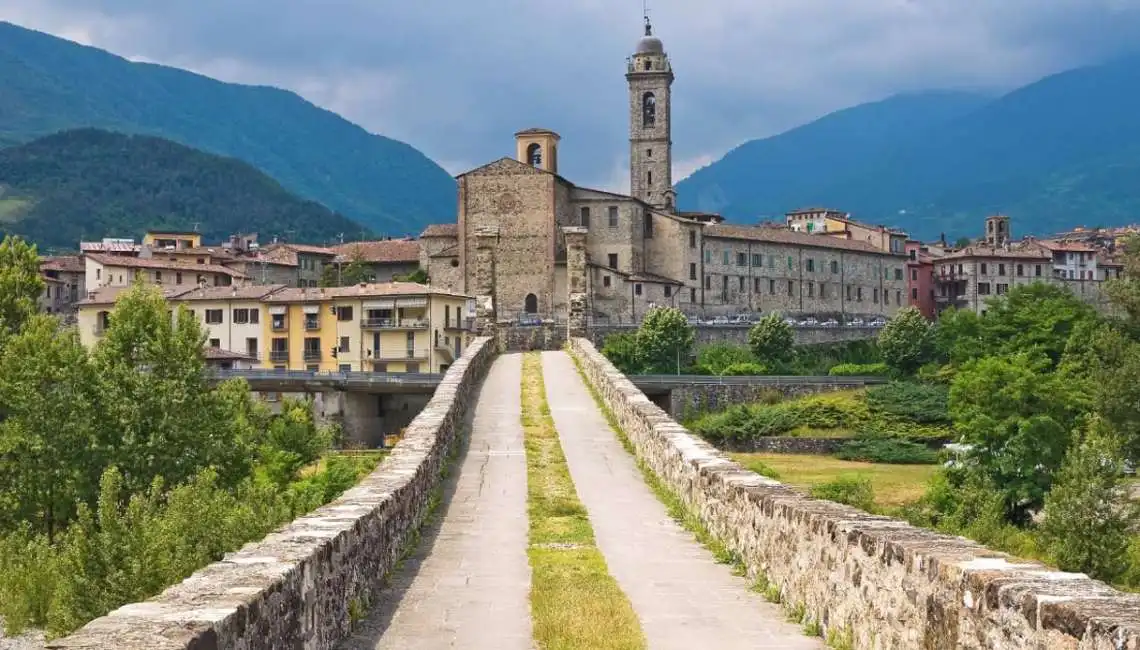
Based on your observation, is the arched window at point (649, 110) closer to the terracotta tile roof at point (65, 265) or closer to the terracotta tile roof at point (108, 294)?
the terracotta tile roof at point (108, 294)

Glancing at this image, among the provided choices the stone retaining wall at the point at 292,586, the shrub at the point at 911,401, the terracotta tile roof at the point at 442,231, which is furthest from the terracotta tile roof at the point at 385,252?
the stone retaining wall at the point at 292,586

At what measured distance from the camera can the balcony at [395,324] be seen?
81188 mm

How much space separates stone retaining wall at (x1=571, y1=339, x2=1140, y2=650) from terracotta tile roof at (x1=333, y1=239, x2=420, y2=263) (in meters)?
93.0

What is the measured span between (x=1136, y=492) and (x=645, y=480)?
34370 mm

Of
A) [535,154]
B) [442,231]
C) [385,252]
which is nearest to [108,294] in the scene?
[442,231]

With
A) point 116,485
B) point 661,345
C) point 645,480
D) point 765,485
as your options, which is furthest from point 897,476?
point 765,485

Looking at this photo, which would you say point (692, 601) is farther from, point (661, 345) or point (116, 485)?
point (661, 345)

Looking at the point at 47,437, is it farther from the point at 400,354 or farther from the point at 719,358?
the point at 719,358

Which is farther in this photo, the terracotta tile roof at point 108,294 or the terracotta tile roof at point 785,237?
the terracotta tile roof at point 785,237

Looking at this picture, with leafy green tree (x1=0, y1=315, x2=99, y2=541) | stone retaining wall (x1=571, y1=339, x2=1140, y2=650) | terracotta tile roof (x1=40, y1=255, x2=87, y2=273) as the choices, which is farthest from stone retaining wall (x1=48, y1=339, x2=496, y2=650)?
terracotta tile roof (x1=40, y1=255, x2=87, y2=273)

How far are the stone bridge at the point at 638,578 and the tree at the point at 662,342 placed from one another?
63.4m

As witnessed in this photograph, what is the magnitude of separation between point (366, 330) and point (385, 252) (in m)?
26.5

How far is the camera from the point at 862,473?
55.6 m

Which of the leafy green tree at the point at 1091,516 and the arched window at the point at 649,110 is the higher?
the arched window at the point at 649,110
